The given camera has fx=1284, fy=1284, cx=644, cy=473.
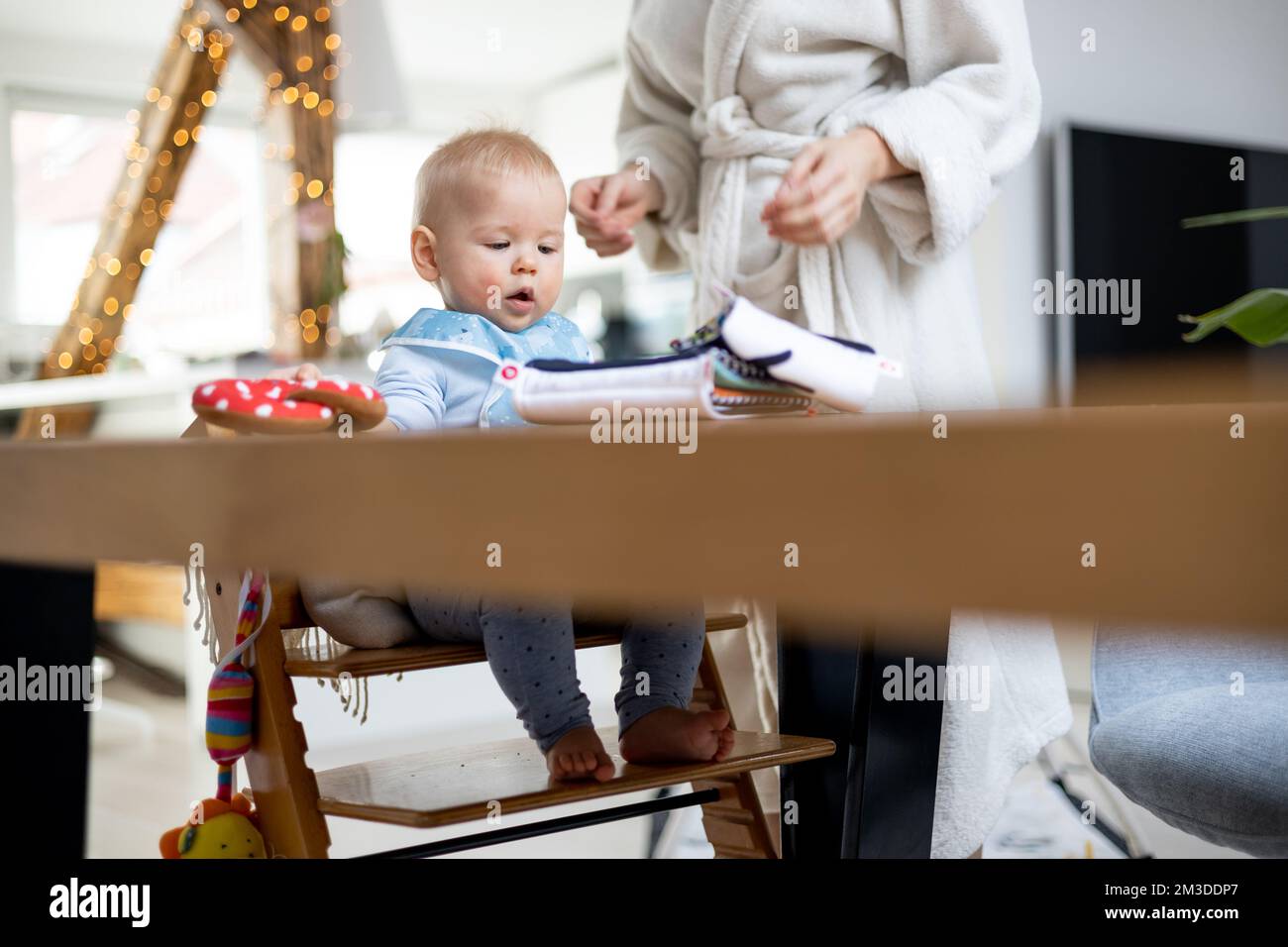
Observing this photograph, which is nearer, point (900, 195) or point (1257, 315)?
point (1257, 315)

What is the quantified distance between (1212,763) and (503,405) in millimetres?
513

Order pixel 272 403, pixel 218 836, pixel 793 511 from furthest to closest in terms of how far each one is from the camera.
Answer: pixel 218 836 → pixel 272 403 → pixel 793 511

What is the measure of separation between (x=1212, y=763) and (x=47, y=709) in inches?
32.9

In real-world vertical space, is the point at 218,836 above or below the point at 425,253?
below

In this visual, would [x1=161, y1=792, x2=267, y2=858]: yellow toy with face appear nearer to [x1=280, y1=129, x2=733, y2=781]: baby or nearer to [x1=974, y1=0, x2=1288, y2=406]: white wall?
[x1=280, y1=129, x2=733, y2=781]: baby

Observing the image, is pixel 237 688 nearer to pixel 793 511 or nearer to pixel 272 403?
pixel 272 403

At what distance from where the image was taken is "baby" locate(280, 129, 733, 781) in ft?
2.65

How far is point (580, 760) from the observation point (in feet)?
2.58

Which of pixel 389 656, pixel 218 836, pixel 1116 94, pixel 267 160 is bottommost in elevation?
pixel 218 836

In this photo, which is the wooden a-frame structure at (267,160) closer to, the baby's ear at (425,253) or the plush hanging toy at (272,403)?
the baby's ear at (425,253)

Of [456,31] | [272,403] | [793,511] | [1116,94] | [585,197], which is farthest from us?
[456,31]

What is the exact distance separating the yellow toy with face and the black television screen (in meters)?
2.53

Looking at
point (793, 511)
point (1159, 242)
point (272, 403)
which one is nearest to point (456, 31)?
point (1159, 242)
